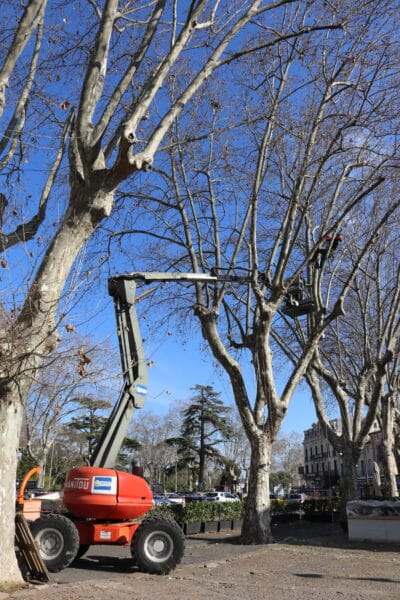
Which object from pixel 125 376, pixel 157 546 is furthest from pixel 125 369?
pixel 157 546

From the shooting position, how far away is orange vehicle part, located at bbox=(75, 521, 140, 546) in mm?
8180

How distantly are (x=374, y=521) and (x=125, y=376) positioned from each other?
814 cm

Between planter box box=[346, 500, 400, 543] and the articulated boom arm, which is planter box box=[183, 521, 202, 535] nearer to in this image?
planter box box=[346, 500, 400, 543]

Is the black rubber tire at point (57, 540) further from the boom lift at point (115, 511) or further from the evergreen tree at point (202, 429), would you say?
the evergreen tree at point (202, 429)

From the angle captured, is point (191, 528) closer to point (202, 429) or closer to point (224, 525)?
point (224, 525)

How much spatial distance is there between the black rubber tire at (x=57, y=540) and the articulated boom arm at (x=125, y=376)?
3.30 ft

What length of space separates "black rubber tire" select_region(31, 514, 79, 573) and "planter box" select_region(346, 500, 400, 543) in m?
8.19

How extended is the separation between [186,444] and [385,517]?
38.7 m

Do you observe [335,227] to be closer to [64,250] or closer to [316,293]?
A: [316,293]

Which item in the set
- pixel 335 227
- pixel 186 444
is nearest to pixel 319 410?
pixel 335 227

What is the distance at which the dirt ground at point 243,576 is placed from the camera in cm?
635

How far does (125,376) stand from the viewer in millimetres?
8672

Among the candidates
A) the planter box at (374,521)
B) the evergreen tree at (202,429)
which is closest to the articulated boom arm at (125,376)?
the planter box at (374,521)

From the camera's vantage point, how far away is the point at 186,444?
1975 inches
